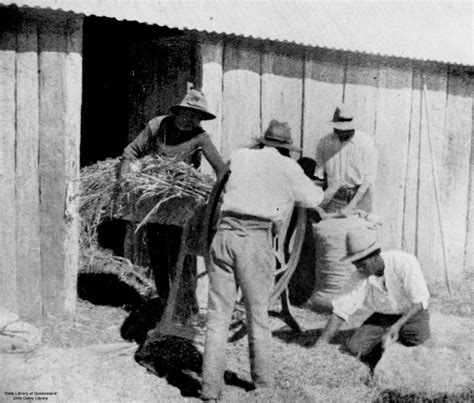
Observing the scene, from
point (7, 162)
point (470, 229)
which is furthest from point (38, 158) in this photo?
point (470, 229)

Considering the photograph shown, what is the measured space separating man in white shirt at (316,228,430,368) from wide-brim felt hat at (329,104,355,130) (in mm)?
1928

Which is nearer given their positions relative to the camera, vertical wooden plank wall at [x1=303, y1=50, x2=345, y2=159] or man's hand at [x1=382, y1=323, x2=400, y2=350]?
man's hand at [x1=382, y1=323, x2=400, y2=350]

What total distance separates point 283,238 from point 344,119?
2.12 metres

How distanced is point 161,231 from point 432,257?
13.4 ft

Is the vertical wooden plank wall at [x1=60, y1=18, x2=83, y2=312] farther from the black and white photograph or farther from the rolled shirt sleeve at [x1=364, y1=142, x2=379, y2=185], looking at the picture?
the rolled shirt sleeve at [x1=364, y1=142, x2=379, y2=185]

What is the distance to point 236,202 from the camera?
4898mm

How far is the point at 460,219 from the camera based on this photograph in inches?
355

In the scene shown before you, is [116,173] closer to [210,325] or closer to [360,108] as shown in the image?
[210,325]

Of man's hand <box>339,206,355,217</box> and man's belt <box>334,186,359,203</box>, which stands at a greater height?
man's belt <box>334,186,359,203</box>

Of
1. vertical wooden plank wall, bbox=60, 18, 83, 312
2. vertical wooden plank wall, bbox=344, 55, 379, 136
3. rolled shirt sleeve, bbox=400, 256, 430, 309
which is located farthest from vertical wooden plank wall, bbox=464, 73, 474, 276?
vertical wooden plank wall, bbox=60, 18, 83, 312

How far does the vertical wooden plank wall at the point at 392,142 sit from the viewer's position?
8.21 metres

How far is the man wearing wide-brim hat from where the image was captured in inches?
300

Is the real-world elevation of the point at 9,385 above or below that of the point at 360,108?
below

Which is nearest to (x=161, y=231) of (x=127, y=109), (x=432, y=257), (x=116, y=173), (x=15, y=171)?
(x=116, y=173)
